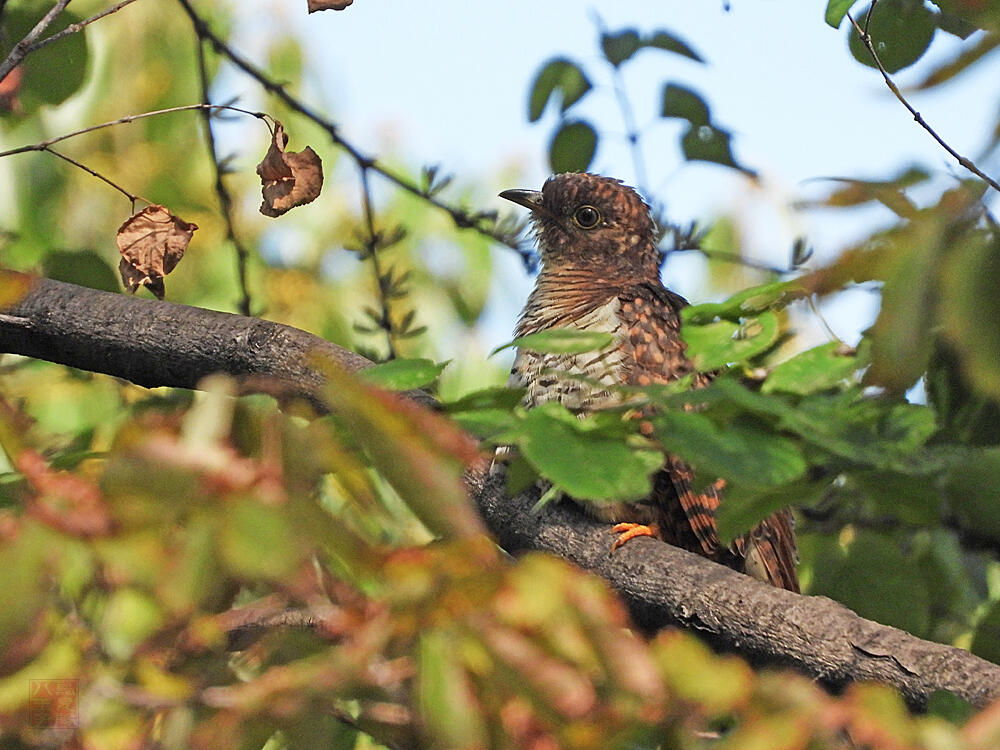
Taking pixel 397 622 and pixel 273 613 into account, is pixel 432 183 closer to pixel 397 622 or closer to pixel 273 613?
pixel 273 613

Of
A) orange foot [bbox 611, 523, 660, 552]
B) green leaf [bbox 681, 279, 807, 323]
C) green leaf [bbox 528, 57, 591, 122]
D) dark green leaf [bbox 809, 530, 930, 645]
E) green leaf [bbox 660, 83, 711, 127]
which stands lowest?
dark green leaf [bbox 809, 530, 930, 645]

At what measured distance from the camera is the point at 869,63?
205 centimetres

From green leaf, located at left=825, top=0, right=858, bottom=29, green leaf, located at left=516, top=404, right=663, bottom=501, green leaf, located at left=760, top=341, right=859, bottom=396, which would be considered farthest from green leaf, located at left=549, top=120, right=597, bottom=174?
green leaf, located at left=516, top=404, right=663, bottom=501

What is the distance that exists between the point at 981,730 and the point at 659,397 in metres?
0.66

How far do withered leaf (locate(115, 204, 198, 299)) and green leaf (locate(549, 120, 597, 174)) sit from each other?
130cm

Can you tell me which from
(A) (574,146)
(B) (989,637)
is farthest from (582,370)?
(B) (989,637)

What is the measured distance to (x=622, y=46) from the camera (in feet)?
10.2

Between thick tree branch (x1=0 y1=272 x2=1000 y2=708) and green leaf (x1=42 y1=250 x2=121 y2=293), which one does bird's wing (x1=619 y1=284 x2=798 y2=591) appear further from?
green leaf (x1=42 y1=250 x2=121 y2=293)

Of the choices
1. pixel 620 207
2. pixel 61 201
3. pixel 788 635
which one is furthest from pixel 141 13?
pixel 788 635

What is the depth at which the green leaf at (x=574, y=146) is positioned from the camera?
3174 mm

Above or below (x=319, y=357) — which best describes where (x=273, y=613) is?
below

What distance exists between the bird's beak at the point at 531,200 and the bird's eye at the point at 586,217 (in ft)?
0.31

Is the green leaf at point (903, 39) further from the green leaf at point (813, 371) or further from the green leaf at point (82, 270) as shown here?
the green leaf at point (82, 270)

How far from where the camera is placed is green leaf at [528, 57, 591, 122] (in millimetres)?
3148
